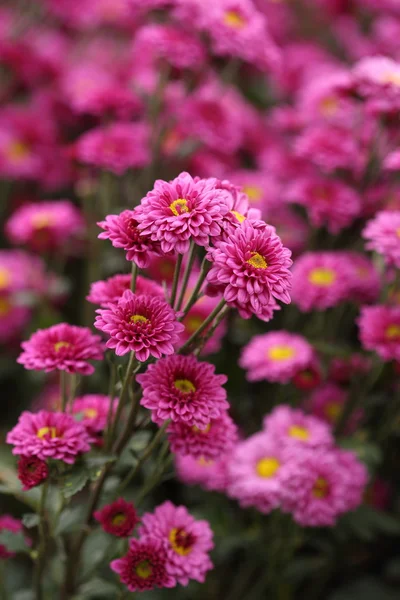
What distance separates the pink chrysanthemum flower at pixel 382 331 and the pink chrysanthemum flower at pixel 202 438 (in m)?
0.29

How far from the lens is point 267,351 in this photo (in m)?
1.06

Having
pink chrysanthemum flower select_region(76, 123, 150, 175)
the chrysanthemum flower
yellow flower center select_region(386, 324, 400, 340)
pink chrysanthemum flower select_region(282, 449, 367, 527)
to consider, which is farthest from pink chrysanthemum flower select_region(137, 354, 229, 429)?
pink chrysanthemum flower select_region(76, 123, 150, 175)

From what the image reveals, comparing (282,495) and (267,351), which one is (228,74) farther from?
(282,495)

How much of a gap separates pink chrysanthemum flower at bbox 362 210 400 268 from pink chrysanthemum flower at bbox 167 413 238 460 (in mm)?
342

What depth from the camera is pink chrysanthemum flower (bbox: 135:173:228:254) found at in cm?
60

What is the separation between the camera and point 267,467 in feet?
3.19

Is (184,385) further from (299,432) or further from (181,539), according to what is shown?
(299,432)

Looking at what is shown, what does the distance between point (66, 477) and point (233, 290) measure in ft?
0.98

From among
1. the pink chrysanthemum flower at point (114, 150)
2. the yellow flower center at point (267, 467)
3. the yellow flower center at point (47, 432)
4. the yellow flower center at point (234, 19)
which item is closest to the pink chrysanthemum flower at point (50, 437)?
the yellow flower center at point (47, 432)

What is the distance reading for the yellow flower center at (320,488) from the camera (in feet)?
2.97

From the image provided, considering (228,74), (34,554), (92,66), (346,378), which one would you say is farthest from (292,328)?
(92,66)

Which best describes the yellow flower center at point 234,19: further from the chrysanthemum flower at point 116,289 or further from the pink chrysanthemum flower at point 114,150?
the chrysanthemum flower at point 116,289

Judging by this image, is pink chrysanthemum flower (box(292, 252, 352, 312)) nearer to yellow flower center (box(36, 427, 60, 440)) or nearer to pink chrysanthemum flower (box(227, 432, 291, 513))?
pink chrysanthemum flower (box(227, 432, 291, 513))

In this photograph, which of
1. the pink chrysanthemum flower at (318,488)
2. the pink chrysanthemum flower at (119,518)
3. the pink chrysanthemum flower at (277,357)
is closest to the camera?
the pink chrysanthemum flower at (119,518)
